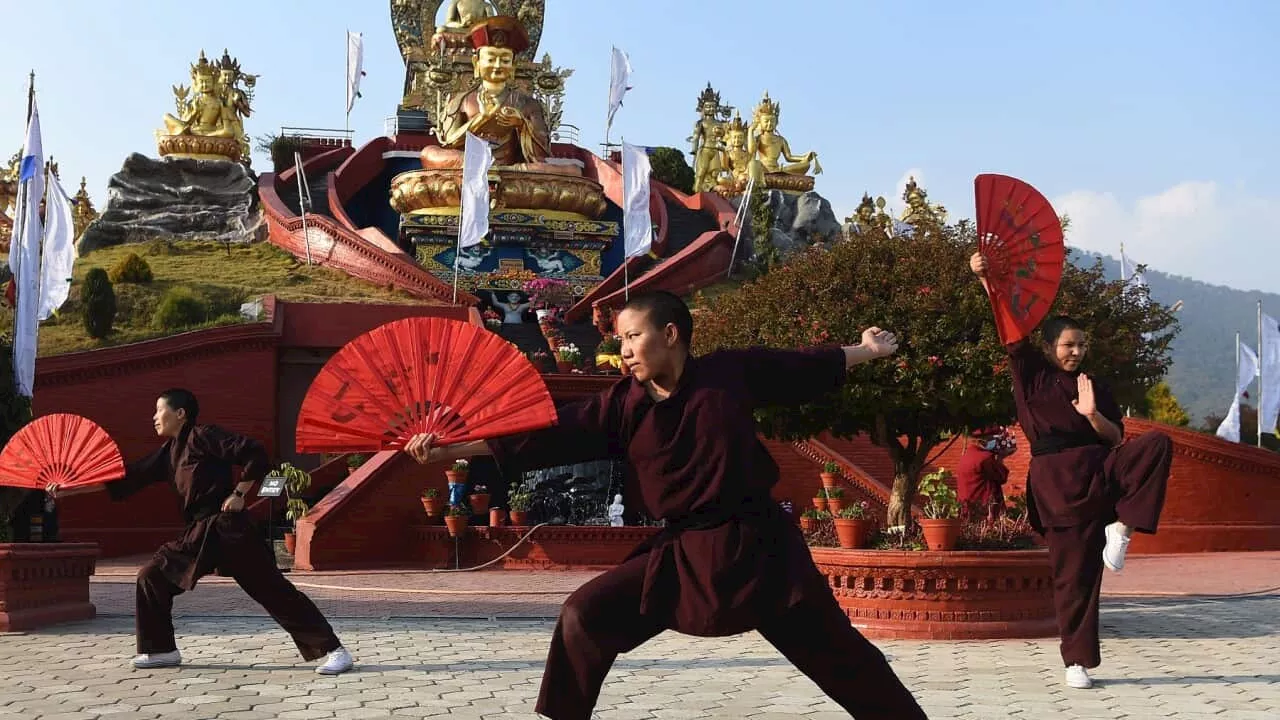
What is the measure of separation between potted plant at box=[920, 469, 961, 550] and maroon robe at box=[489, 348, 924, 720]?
16.1 feet

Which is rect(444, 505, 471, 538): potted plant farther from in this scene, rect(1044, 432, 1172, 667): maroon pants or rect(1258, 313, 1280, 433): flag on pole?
rect(1258, 313, 1280, 433): flag on pole

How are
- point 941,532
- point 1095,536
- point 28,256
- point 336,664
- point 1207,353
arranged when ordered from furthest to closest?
point 1207,353 → point 28,256 → point 941,532 → point 336,664 → point 1095,536

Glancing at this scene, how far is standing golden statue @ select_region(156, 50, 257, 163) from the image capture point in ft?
105

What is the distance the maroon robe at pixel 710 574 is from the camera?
4.29 meters

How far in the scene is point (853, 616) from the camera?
9141 mm

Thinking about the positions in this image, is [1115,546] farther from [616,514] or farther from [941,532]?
[616,514]

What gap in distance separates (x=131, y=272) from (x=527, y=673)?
1801 centimetres

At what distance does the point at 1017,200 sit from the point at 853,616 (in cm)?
339

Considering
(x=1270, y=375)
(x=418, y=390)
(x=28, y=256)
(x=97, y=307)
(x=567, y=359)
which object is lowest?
(x=418, y=390)

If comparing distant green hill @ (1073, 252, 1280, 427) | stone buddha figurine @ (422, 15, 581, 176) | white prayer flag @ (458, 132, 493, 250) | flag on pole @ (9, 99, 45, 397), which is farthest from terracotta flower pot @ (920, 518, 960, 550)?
distant green hill @ (1073, 252, 1280, 427)

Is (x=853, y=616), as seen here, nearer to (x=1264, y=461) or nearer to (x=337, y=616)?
(x=337, y=616)

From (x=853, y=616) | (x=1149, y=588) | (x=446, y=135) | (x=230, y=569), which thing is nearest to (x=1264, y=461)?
(x=1149, y=588)

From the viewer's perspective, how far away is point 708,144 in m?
36.6

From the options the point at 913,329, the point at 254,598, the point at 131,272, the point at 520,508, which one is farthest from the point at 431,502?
the point at 131,272
